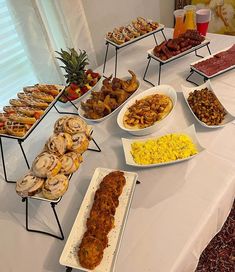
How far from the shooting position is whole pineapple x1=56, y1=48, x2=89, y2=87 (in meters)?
1.31

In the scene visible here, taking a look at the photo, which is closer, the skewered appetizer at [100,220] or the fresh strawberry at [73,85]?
the skewered appetizer at [100,220]

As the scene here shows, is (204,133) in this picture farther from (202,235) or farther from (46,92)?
(46,92)

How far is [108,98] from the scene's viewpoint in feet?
3.91

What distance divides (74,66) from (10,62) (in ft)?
1.95

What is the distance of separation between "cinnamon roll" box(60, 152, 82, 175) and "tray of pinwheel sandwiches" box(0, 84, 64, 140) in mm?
189

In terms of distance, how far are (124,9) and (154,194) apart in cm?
163

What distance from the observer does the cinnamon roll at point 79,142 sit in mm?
853

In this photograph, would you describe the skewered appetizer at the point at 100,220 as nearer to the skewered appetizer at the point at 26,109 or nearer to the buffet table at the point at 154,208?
the buffet table at the point at 154,208

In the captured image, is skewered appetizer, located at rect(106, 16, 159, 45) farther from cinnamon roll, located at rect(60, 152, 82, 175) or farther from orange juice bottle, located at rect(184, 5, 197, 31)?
cinnamon roll, located at rect(60, 152, 82, 175)

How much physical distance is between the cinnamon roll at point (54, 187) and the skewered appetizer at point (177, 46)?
795 millimetres

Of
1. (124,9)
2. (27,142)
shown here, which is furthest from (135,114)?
(124,9)

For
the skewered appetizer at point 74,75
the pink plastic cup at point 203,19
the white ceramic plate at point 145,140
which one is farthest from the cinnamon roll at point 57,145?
the pink plastic cup at point 203,19

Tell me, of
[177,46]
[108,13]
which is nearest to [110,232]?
[177,46]

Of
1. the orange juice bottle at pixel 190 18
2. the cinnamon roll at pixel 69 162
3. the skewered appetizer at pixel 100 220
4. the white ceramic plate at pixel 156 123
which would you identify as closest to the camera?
the skewered appetizer at pixel 100 220
